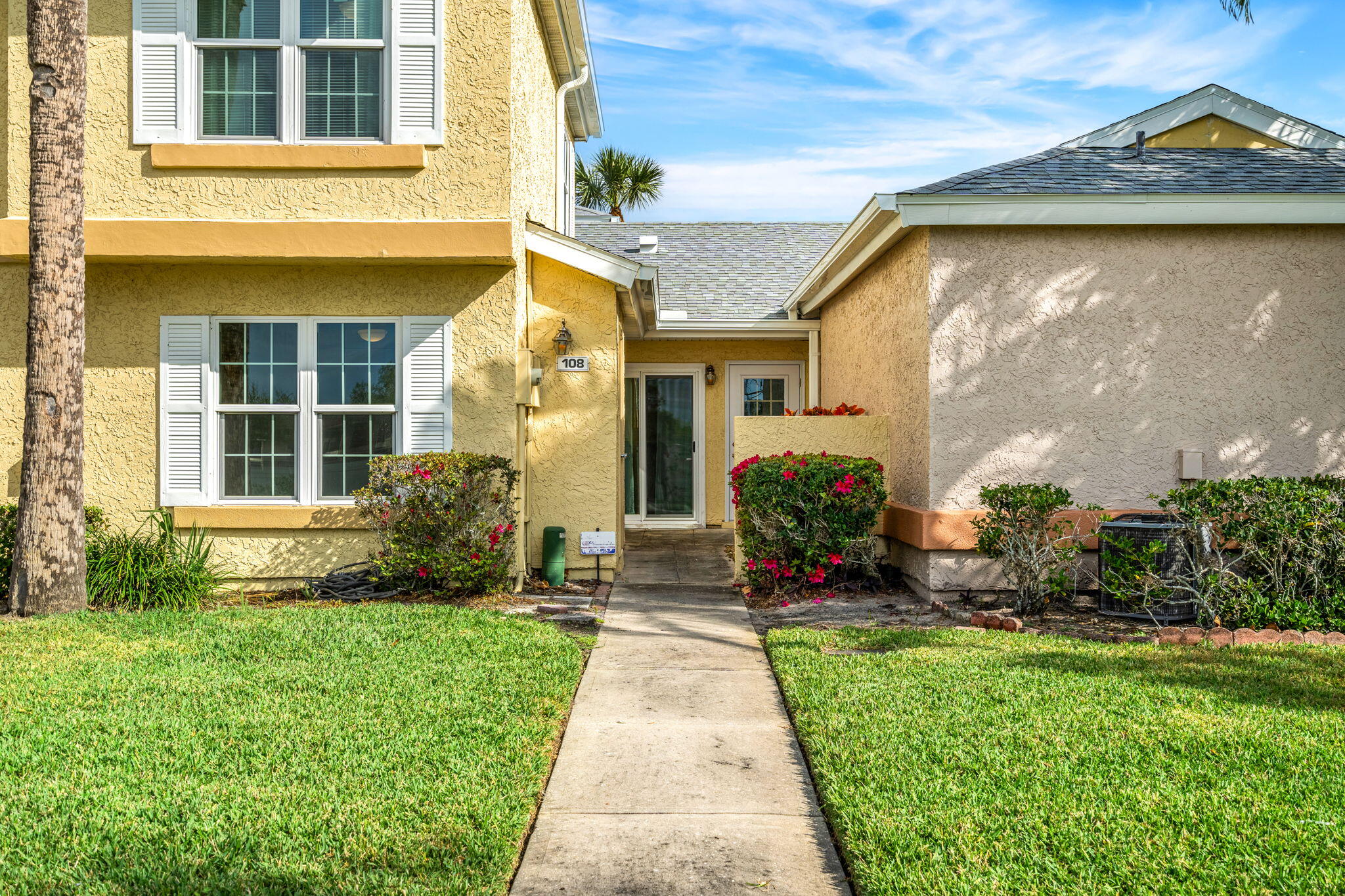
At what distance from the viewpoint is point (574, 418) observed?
9812 mm

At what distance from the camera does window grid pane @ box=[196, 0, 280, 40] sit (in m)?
8.64

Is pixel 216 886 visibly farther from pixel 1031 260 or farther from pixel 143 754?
pixel 1031 260

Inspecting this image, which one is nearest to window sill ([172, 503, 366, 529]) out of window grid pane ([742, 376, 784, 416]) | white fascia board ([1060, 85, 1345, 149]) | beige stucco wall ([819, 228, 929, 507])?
beige stucco wall ([819, 228, 929, 507])

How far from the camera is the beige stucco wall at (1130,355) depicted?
846 centimetres

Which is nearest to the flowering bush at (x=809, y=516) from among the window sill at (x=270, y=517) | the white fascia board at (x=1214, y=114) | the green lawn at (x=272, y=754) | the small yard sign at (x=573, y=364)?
the small yard sign at (x=573, y=364)

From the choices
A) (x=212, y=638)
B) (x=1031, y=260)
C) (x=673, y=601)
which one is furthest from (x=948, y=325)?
(x=212, y=638)

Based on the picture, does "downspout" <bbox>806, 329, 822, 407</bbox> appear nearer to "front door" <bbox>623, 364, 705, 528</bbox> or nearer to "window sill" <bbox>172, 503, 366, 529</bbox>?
"front door" <bbox>623, 364, 705, 528</bbox>

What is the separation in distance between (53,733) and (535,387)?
543 centimetres

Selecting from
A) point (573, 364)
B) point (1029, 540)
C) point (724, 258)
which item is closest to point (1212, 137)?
point (1029, 540)

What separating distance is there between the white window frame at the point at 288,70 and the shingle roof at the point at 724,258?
6034 mm

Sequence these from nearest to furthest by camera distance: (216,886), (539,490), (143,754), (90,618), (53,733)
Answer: (216,886), (143,754), (53,733), (90,618), (539,490)

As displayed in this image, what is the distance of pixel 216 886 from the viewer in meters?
3.09

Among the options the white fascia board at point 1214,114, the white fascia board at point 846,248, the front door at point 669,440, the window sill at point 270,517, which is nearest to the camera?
the white fascia board at point 846,248

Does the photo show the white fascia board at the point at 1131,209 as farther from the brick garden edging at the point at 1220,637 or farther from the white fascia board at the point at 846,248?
the brick garden edging at the point at 1220,637
